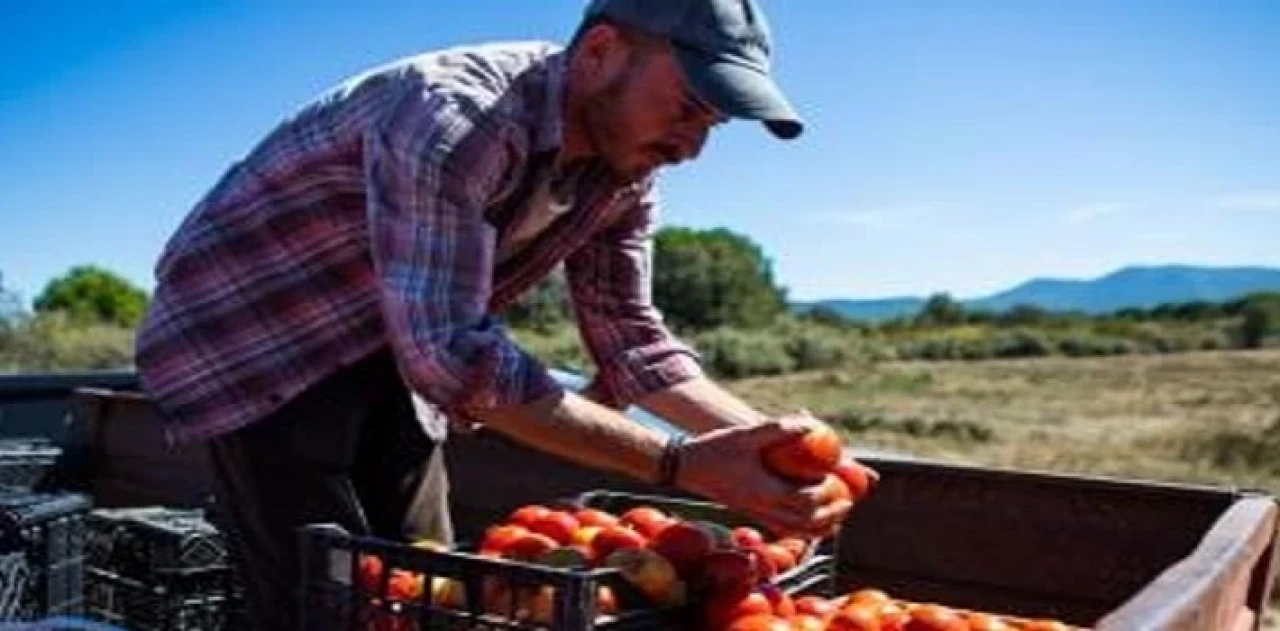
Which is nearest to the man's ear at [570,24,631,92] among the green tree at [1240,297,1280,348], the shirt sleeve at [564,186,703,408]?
the shirt sleeve at [564,186,703,408]

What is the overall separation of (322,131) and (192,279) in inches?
16.0

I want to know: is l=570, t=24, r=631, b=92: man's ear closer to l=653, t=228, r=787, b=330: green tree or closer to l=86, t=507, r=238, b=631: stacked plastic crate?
l=86, t=507, r=238, b=631: stacked plastic crate

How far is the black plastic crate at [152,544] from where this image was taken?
3539 mm

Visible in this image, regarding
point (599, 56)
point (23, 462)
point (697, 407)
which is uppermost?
point (599, 56)

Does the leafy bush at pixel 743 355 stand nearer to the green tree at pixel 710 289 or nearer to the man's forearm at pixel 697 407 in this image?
the green tree at pixel 710 289

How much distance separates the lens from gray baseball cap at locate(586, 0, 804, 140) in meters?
2.39

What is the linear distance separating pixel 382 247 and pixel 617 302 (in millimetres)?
1025

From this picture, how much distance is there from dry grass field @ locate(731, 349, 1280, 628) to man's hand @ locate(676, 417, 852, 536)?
6801 millimetres

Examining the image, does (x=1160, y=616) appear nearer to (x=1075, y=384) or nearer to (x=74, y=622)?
(x=74, y=622)

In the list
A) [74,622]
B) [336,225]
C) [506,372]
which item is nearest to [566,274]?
[336,225]

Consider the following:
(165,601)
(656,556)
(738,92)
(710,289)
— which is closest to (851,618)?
(656,556)

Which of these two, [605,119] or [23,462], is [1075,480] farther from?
[23,462]

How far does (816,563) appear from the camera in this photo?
2957mm

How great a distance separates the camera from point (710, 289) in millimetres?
58906
